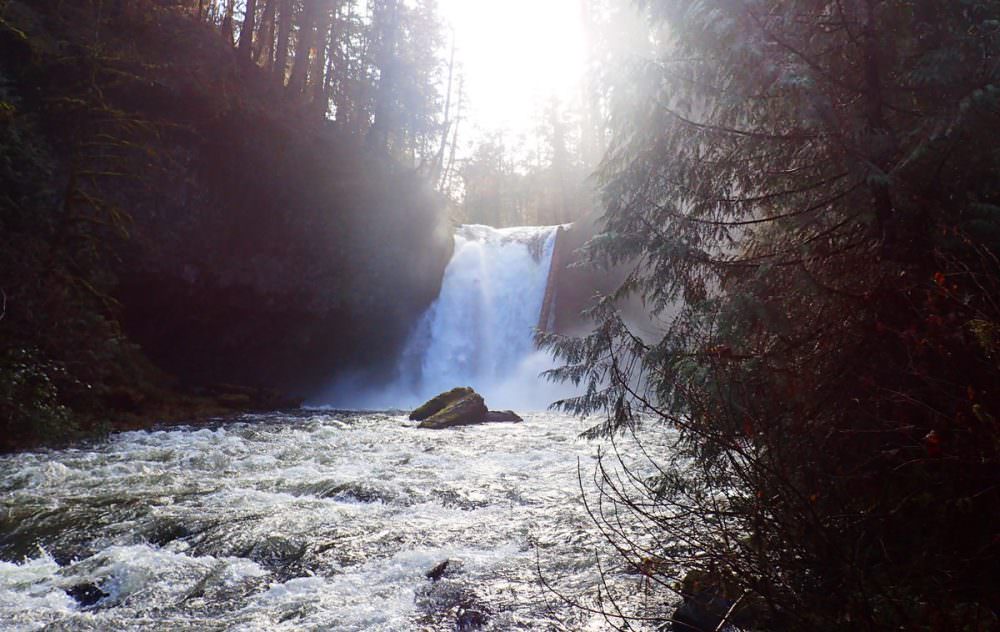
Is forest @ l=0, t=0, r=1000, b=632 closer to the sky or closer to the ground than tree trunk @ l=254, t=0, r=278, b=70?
closer to the ground

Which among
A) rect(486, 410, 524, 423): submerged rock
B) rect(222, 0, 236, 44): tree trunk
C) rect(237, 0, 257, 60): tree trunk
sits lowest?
rect(486, 410, 524, 423): submerged rock

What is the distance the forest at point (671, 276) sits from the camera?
2.94 m

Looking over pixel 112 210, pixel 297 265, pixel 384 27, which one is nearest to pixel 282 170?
pixel 297 265

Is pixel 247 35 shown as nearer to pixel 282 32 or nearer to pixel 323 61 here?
pixel 282 32

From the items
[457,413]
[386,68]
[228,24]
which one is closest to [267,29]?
[228,24]

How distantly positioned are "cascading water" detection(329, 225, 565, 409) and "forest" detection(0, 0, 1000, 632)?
0.51m

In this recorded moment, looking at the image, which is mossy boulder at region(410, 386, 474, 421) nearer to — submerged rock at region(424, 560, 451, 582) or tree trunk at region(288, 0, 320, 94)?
submerged rock at region(424, 560, 451, 582)

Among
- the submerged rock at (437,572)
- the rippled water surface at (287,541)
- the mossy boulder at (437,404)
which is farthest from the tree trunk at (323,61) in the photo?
the submerged rock at (437,572)

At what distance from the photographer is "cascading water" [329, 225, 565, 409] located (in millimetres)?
23062

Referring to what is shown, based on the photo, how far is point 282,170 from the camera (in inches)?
783

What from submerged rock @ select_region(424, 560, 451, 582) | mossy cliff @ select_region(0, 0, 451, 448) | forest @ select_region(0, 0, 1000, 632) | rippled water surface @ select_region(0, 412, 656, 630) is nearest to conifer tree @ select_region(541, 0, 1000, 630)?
forest @ select_region(0, 0, 1000, 632)

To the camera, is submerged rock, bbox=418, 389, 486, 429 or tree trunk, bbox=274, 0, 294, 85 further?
tree trunk, bbox=274, 0, 294, 85

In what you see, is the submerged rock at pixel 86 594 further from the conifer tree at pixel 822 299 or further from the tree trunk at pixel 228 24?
the tree trunk at pixel 228 24

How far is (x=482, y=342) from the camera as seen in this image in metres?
24.0
